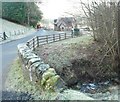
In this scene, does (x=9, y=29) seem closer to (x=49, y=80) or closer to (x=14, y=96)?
(x=14, y=96)

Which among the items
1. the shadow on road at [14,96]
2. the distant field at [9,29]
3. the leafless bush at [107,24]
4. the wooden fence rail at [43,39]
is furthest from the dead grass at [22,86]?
the distant field at [9,29]

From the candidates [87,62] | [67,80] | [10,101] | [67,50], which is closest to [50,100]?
[10,101]

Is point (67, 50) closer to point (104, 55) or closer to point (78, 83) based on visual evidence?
point (104, 55)

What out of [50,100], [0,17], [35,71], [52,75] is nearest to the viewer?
[50,100]

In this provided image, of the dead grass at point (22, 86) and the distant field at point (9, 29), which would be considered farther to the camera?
the distant field at point (9, 29)

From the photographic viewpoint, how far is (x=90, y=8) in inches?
620

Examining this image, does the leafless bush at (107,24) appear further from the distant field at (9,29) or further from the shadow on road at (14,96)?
the distant field at (9,29)

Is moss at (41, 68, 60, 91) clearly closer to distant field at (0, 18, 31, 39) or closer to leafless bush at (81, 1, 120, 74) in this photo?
leafless bush at (81, 1, 120, 74)

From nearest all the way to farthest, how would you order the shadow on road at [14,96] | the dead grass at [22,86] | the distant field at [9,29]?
the dead grass at [22,86] → the shadow on road at [14,96] → the distant field at [9,29]

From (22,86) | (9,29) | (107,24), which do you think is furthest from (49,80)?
(9,29)

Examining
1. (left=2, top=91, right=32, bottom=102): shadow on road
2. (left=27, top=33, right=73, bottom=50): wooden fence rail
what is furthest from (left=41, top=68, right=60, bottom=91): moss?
(left=27, top=33, right=73, bottom=50): wooden fence rail

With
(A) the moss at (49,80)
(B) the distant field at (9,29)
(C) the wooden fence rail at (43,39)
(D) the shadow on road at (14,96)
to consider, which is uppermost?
(A) the moss at (49,80)

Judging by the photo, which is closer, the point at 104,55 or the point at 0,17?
the point at 104,55

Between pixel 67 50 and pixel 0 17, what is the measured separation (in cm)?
3794
